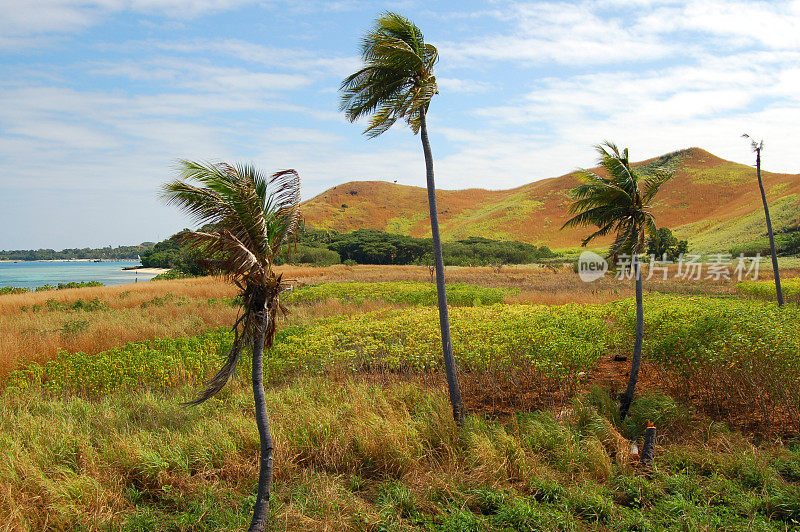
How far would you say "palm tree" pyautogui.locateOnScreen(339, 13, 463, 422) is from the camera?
6.22 m

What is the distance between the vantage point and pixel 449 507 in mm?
5168

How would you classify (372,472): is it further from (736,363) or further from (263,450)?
(736,363)

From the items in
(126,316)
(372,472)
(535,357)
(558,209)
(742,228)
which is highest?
(558,209)

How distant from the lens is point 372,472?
621 centimetres

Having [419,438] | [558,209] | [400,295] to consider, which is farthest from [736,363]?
[558,209]

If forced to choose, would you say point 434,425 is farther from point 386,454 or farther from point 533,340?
point 533,340

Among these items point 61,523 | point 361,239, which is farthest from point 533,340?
point 361,239

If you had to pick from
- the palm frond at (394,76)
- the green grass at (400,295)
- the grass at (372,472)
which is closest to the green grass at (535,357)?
the grass at (372,472)

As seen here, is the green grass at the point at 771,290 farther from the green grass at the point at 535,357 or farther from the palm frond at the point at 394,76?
the palm frond at the point at 394,76

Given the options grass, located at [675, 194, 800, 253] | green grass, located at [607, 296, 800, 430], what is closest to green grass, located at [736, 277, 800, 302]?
green grass, located at [607, 296, 800, 430]

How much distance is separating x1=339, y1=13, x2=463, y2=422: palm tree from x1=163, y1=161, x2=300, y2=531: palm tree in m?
2.43

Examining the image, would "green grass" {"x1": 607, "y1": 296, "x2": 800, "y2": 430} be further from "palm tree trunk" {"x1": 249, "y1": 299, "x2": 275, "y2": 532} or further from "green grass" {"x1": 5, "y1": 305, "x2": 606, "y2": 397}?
"palm tree trunk" {"x1": 249, "y1": 299, "x2": 275, "y2": 532}

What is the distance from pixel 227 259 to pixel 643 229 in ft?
23.4

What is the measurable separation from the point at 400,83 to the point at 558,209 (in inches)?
4614
